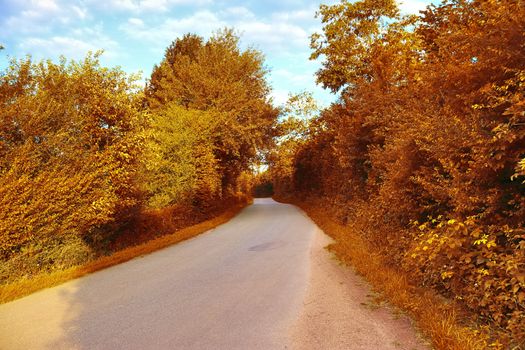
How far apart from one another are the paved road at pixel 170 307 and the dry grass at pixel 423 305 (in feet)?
4.62

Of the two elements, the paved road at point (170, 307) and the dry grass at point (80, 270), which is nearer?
the paved road at point (170, 307)

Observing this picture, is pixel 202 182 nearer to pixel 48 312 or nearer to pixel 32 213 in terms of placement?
pixel 32 213

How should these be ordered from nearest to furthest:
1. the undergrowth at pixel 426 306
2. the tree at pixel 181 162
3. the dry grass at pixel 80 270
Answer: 1. the undergrowth at pixel 426 306
2. the dry grass at pixel 80 270
3. the tree at pixel 181 162

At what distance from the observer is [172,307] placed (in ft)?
18.7

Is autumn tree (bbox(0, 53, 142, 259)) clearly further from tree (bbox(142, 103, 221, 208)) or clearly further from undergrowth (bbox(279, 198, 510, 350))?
undergrowth (bbox(279, 198, 510, 350))

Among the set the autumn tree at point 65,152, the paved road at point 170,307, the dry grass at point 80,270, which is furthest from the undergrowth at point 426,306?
the autumn tree at point 65,152

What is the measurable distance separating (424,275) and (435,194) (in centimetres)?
133

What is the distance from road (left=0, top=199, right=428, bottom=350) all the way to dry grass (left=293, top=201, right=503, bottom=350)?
130cm

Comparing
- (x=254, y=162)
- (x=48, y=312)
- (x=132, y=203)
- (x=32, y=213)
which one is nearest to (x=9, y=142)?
(x=32, y=213)

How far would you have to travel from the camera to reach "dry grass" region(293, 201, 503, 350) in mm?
3924

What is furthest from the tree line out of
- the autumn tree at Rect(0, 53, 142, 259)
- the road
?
the road

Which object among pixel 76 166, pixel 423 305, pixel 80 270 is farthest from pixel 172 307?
pixel 76 166

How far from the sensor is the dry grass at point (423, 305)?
3.92 metres

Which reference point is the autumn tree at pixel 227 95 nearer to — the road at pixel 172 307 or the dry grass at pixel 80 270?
the dry grass at pixel 80 270
